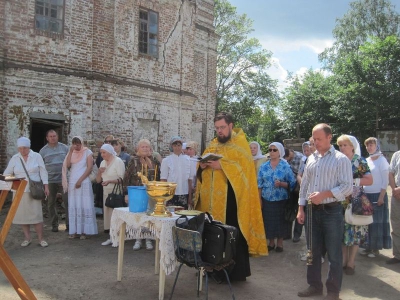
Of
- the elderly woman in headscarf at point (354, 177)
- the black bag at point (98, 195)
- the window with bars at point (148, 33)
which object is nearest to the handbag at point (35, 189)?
the black bag at point (98, 195)

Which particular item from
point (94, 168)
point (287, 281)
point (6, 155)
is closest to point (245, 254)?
point (287, 281)

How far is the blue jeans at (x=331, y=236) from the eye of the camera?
411 cm

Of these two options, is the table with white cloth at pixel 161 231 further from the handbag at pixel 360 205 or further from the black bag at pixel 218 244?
the handbag at pixel 360 205

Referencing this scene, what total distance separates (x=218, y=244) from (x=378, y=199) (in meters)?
3.38

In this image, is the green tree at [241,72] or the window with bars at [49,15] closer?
the window with bars at [49,15]

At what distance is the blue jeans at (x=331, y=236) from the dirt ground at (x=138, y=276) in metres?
0.48

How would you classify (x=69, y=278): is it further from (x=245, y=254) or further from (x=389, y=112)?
(x=389, y=112)

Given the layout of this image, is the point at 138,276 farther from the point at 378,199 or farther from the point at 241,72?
the point at 241,72

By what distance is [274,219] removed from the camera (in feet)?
20.5

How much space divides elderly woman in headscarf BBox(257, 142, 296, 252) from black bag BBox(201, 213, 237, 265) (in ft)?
8.38

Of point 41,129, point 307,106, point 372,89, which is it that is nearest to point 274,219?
point 41,129

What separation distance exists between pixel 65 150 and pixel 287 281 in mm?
5179

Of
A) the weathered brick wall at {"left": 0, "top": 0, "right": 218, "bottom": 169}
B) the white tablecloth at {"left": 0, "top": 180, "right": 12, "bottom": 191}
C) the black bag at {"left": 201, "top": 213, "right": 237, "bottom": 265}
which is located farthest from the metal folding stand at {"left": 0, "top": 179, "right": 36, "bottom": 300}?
the weathered brick wall at {"left": 0, "top": 0, "right": 218, "bottom": 169}

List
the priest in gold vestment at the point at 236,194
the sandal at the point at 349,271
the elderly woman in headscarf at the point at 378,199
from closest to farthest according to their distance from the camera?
1. the priest in gold vestment at the point at 236,194
2. the sandal at the point at 349,271
3. the elderly woman in headscarf at the point at 378,199
